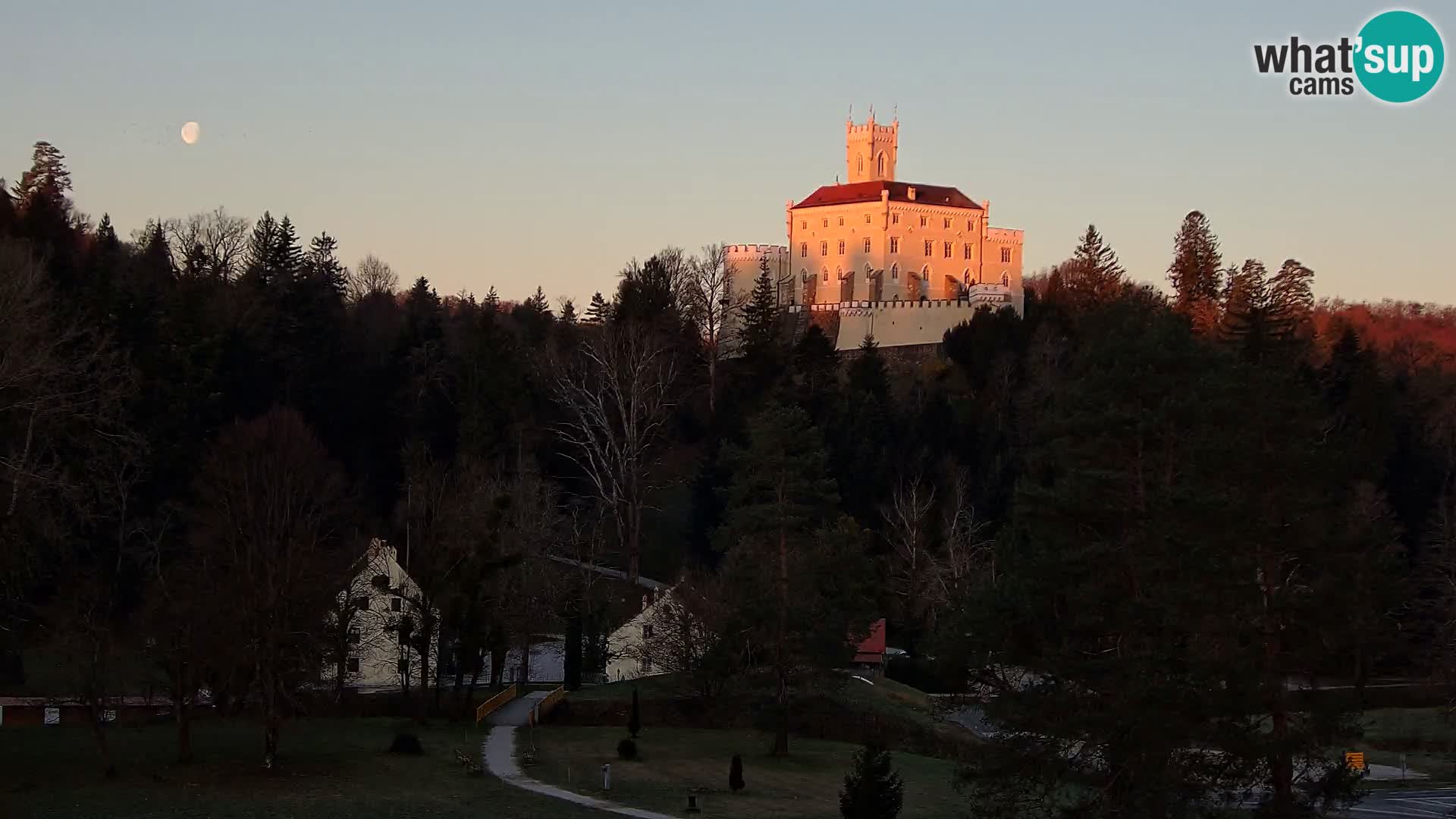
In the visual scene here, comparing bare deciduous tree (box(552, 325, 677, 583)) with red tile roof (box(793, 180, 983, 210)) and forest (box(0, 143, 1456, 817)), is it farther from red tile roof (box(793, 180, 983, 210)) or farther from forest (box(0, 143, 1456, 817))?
red tile roof (box(793, 180, 983, 210))

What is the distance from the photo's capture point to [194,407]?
56406mm

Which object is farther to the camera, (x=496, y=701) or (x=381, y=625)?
(x=381, y=625)

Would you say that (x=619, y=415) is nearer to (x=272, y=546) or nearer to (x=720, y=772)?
(x=272, y=546)

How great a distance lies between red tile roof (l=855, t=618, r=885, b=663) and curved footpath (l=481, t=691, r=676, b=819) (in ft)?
51.9

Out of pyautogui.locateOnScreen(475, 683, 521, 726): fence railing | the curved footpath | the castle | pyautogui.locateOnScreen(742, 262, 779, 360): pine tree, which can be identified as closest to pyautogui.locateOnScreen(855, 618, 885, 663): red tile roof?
pyautogui.locateOnScreen(475, 683, 521, 726): fence railing

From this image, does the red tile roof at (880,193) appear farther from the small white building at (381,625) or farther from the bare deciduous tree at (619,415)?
the small white building at (381,625)

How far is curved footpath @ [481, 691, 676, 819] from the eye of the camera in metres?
32.2

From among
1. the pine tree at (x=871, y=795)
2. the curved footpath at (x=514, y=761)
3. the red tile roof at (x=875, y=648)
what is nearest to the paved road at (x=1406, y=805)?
the pine tree at (x=871, y=795)

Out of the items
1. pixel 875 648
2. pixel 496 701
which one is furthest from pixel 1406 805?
pixel 875 648

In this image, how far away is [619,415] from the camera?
77062 mm

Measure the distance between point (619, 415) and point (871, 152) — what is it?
62.6 metres

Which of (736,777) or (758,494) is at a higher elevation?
(758,494)

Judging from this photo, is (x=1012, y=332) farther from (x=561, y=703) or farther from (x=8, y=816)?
(x=8, y=816)

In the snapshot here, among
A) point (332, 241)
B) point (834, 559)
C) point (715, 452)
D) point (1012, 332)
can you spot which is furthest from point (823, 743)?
point (332, 241)
